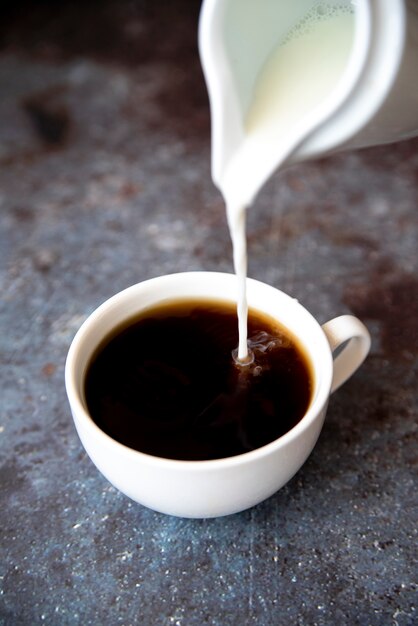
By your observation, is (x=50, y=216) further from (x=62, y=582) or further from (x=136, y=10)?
(x=136, y=10)

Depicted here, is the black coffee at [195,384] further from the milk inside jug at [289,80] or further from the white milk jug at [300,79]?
the white milk jug at [300,79]

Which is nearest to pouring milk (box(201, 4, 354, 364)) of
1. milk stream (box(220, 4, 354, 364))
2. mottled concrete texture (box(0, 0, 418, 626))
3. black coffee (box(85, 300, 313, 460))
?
milk stream (box(220, 4, 354, 364))

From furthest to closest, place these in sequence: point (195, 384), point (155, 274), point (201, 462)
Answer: point (155, 274) → point (195, 384) → point (201, 462)

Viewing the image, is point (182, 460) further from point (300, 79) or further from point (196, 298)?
point (300, 79)

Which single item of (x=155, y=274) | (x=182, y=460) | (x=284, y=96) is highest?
(x=284, y=96)

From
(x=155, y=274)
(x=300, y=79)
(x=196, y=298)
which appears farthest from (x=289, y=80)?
(x=155, y=274)

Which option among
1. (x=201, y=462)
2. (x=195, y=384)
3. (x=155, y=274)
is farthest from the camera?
(x=155, y=274)

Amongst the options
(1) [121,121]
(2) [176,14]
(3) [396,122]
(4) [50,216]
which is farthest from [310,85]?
(2) [176,14]

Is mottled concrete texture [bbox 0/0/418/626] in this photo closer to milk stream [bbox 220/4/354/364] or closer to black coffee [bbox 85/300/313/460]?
black coffee [bbox 85/300/313/460]
